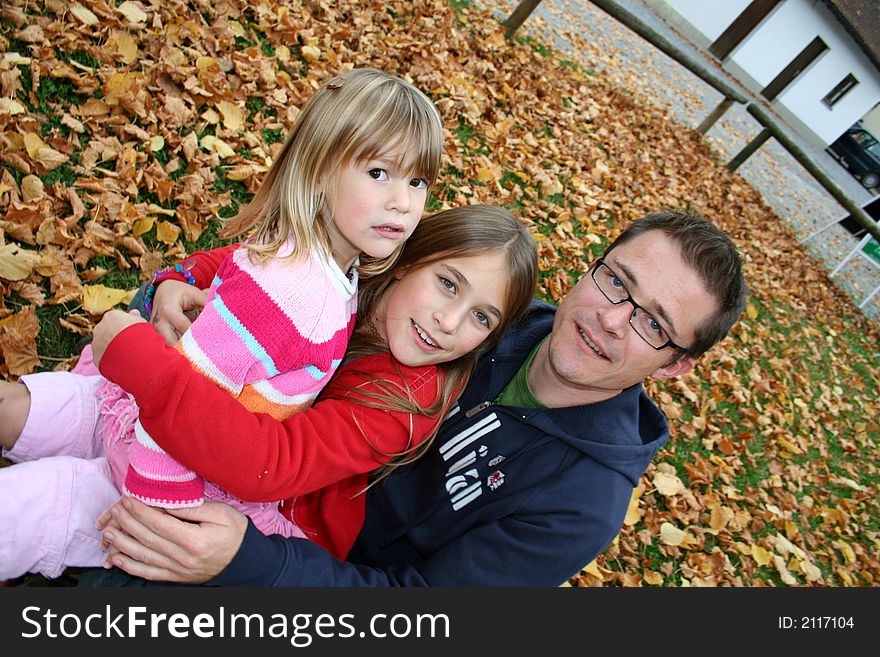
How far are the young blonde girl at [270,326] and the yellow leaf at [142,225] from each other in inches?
44.6

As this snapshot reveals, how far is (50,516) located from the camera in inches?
67.4

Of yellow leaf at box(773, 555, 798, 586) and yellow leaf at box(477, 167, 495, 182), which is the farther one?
yellow leaf at box(477, 167, 495, 182)

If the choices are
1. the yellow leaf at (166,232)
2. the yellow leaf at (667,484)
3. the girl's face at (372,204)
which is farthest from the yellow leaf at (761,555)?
the yellow leaf at (166,232)

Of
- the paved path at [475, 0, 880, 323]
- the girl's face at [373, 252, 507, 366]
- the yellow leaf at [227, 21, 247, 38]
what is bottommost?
the yellow leaf at [227, 21, 247, 38]

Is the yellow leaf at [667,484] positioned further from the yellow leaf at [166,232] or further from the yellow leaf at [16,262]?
the yellow leaf at [16,262]

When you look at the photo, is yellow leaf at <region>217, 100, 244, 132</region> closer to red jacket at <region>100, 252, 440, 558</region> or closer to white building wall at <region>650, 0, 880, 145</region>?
red jacket at <region>100, 252, 440, 558</region>

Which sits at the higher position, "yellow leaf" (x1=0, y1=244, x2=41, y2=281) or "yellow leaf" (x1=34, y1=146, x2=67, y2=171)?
"yellow leaf" (x1=34, y1=146, x2=67, y2=171)

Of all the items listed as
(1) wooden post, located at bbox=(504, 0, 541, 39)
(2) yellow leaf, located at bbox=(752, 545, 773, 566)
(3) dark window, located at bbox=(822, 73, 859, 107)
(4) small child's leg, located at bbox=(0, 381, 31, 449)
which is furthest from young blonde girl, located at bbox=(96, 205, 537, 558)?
(3) dark window, located at bbox=(822, 73, 859, 107)

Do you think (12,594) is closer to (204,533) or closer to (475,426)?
(204,533)

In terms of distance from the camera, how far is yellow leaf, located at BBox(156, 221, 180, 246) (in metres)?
3.05

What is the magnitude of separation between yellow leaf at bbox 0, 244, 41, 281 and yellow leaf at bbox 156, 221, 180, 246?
612mm

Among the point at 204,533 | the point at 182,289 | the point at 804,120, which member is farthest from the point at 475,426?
the point at 804,120

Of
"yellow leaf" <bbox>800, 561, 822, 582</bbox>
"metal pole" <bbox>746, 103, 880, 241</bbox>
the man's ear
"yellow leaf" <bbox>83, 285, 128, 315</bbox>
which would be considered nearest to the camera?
the man's ear

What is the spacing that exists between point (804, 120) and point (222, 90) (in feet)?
90.6
